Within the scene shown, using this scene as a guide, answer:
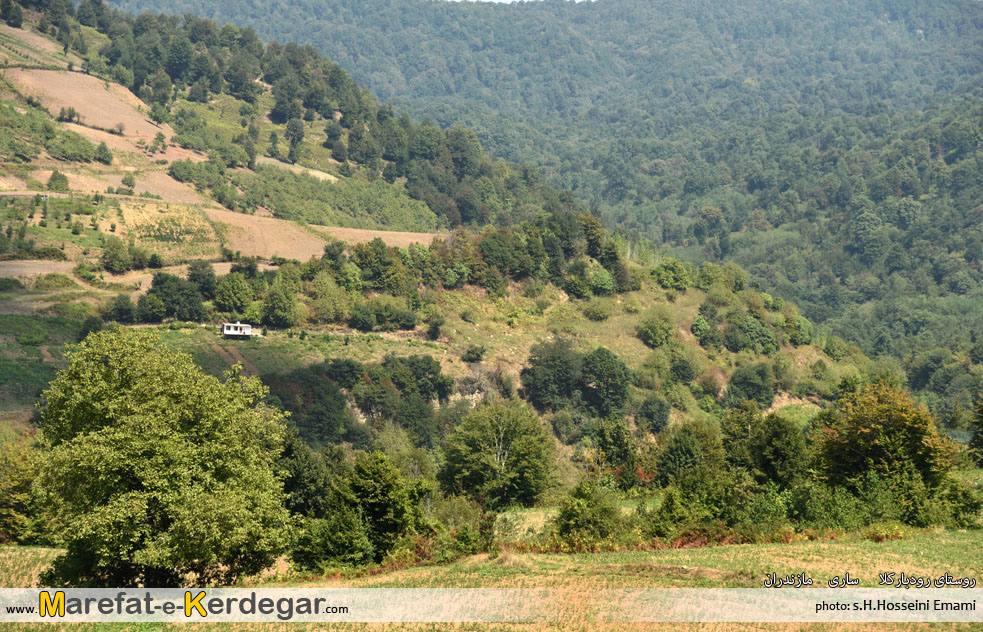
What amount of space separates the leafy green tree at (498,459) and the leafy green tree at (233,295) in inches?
1737

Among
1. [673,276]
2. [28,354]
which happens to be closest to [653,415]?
[673,276]

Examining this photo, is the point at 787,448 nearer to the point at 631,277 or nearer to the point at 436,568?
the point at 436,568

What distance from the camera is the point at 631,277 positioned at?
438ft

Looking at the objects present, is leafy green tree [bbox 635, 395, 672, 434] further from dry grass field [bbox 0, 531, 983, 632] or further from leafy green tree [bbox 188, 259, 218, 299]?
dry grass field [bbox 0, 531, 983, 632]

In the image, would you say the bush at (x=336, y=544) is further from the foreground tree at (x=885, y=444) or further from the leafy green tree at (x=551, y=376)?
the leafy green tree at (x=551, y=376)

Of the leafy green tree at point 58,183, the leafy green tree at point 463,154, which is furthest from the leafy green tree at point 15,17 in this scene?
the leafy green tree at point 463,154

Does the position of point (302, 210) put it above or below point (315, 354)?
above

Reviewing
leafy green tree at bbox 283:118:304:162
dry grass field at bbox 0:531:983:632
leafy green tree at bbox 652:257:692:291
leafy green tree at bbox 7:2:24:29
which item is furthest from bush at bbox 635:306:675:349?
leafy green tree at bbox 7:2:24:29

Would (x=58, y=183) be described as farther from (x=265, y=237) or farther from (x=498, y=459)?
(x=498, y=459)

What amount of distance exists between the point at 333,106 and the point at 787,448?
146 m

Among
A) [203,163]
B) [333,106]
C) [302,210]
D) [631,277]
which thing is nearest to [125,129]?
[203,163]

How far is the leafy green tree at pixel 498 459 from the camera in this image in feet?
204

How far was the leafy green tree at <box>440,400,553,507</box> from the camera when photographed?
62.2 metres

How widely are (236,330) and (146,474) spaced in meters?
68.1
